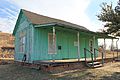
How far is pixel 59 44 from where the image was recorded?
55.9 ft

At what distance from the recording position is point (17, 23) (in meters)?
19.3

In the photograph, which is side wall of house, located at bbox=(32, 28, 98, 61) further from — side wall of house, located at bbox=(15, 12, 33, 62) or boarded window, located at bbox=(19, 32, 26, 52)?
boarded window, located at bbox=(19, 32, 26, 52)

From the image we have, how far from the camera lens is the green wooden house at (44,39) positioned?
1498 cm

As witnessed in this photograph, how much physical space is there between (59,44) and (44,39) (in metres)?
1.95

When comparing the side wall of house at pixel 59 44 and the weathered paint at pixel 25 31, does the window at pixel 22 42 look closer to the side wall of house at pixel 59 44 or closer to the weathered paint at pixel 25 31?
the weathered paint at pixel 25 31

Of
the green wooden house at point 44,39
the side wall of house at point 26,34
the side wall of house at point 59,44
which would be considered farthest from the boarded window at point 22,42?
the side wall of house at point 59,44

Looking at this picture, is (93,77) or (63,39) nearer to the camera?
(93,77)

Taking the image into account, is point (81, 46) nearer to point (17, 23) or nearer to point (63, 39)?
point (63, 39)

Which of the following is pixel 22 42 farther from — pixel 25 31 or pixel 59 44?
pixel 59 44

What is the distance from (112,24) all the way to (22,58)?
12.2 metres

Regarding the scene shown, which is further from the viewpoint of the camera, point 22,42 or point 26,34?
point 22,42

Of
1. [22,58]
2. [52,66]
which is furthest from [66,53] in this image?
[52,66]

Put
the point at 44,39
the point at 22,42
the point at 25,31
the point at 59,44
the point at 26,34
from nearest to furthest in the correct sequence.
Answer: the point at 44,39 → the point at 26,34 → the point at 25,31 → the point at 59,44 → the point at 22,42

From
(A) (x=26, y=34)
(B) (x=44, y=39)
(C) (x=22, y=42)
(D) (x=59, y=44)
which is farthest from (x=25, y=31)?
(D) (x=59, y=44)
